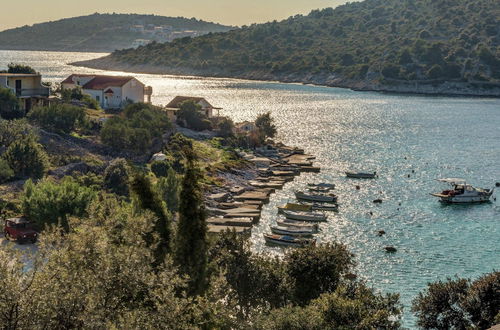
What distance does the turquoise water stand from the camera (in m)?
49.4

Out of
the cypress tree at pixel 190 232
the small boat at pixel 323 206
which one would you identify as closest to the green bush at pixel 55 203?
the cypress tree at pixel 190 232

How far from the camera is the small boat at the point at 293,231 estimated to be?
54594mm

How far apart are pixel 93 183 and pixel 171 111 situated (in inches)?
1543

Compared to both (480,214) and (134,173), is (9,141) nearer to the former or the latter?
(134,173)

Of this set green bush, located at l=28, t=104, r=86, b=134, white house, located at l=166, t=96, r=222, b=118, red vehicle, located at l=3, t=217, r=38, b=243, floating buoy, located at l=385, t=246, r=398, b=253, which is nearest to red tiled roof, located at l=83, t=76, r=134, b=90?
white house, located at l=166, t=96, r=222, b=118

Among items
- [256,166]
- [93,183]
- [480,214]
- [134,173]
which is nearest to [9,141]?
[93,183]

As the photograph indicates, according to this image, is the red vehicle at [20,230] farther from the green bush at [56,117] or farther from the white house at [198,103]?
the white house at [198,103]

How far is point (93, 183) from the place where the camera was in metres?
57.2

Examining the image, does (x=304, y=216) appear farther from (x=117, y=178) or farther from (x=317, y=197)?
(x=117, y=178)

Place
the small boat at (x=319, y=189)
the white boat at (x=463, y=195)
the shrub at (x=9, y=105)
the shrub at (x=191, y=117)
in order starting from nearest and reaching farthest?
the white boat at (x=463, y=195), the small boat at (x=319, y=189), the shrub at (x=9, y=105), the shrub at (x=191, y=117)

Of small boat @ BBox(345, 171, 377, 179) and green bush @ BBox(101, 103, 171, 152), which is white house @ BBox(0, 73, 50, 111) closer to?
green bush @ BBox(101, 103, 171, 152)

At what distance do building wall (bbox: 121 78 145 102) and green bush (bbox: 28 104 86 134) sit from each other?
19.1 m

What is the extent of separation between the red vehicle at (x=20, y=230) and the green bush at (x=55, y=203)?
2.21ft

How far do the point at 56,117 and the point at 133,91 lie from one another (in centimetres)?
2341
